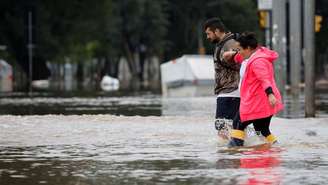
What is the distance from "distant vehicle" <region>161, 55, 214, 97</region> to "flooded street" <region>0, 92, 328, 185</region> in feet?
61.9

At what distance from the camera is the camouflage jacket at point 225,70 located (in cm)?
1434

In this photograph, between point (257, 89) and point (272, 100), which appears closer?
point (272, 100)

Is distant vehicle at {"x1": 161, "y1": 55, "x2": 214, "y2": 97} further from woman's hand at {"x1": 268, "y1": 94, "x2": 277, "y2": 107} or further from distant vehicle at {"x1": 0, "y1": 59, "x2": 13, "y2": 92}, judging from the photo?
woman's hand at {"x1": 268, "y1": 94, "x2": 277, "y2": 107}

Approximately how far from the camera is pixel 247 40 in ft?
44.5

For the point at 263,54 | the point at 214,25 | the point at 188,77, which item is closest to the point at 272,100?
the point at 263,54

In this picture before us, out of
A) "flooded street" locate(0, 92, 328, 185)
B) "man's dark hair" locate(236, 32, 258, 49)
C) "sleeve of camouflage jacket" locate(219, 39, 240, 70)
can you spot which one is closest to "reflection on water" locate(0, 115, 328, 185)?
"flooded street" locate(0, 92, 328, 185)

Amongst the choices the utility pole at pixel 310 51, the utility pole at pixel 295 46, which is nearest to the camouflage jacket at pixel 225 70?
the utility pole at pixel 310 51

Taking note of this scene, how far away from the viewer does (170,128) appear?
1822cm

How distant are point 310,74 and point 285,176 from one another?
10371 mm

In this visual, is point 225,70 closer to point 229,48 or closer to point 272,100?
point 229,48

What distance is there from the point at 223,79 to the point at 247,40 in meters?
1.08

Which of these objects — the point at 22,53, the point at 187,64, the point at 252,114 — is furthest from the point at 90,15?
the point at 252,114

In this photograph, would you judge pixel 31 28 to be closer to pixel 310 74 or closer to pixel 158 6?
pixel 310 74

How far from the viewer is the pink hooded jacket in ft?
44.0
